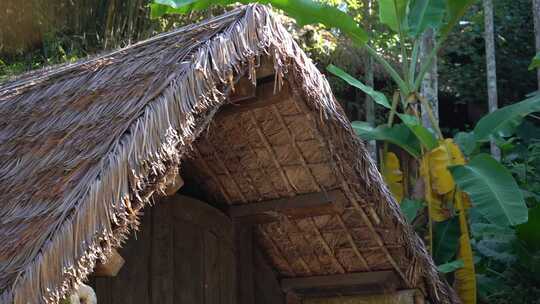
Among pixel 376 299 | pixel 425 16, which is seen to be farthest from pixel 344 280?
pixel 425 16

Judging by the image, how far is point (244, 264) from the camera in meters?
5.21

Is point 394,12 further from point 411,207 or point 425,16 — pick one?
point 411,207

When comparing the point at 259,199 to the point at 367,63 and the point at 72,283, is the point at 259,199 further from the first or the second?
the point at 367,63

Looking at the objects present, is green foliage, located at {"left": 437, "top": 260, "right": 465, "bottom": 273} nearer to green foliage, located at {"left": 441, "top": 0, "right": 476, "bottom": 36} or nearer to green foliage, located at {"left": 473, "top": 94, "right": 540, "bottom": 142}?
green foliage, located at {"left": 473, "top": 94, "right": 540, "bottom": 142}

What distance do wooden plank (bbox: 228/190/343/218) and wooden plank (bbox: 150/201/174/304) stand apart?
0.42m

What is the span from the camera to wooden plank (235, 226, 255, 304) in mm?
5199

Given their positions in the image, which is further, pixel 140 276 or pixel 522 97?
pixel 522 97

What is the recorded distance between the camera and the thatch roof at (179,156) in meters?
3.14

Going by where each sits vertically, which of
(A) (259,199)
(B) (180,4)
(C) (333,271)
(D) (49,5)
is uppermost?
(D) (49,5)

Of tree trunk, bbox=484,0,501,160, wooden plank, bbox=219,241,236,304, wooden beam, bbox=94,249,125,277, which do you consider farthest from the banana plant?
tree trunk, bbox=484,0,501,160

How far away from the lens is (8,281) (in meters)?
2.97

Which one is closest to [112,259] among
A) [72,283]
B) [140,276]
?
[72,283]

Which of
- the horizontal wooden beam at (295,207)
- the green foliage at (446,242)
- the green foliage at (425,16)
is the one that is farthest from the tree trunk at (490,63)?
the horizontal wooden beam at (295,207)

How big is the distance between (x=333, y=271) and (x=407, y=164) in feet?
17.4
